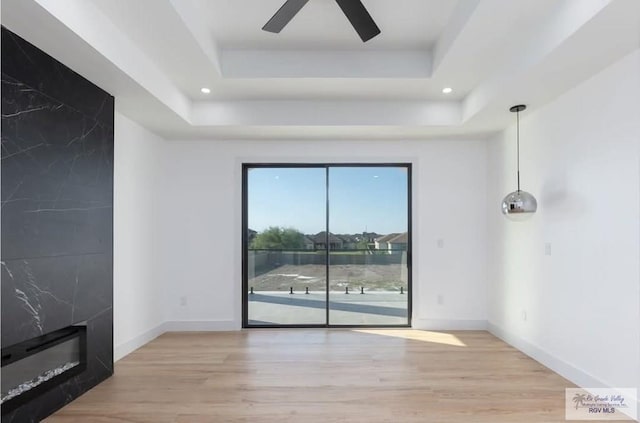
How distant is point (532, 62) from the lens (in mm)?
2828

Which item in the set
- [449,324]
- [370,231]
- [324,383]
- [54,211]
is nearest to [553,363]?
[449,324]

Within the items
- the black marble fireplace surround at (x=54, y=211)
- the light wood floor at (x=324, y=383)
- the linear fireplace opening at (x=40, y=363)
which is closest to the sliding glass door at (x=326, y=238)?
the light wood floor at (x=324, y=383)

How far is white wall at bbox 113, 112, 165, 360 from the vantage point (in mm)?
3867

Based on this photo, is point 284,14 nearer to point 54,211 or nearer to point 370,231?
point 54,211

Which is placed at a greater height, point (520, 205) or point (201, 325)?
point (520, 205)

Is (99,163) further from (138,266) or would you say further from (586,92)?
(586,92)

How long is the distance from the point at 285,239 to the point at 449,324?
7.58 ft

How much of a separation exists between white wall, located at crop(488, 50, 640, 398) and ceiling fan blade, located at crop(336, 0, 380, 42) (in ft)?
5.57

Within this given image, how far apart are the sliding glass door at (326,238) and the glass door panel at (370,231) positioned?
1 cm

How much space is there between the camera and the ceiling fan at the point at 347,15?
2.47 metres

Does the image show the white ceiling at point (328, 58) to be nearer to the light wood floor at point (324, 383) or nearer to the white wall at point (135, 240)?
the white wall at point (135, 240)

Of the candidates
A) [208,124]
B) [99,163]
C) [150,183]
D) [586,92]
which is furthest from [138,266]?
[586,92]

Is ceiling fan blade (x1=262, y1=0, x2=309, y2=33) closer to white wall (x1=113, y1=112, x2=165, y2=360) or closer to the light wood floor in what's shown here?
white wall (x1=113, y1=112, x2=165, y2=360)

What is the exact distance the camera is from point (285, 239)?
514 cm
